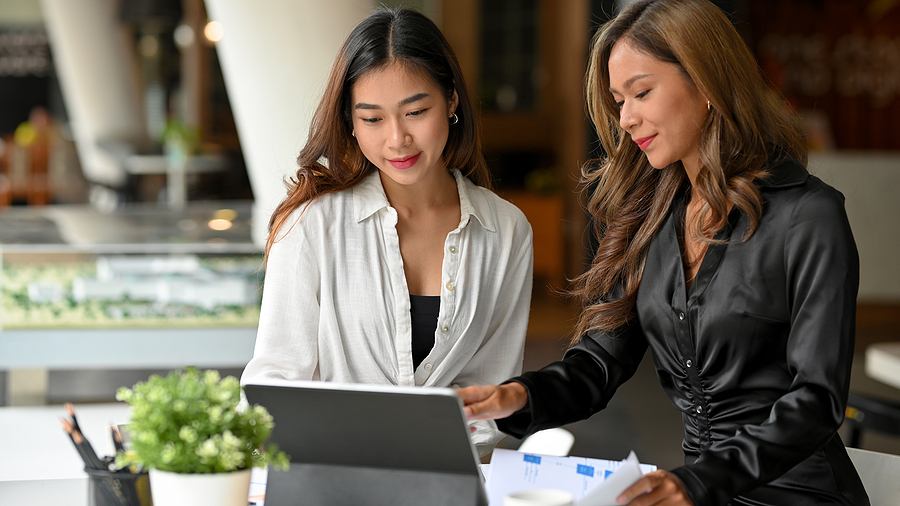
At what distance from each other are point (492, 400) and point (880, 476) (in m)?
0.79

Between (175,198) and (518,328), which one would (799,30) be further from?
(518,328)

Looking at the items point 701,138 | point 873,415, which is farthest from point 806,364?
point 873,415

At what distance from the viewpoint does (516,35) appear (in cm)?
988

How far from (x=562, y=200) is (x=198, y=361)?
5.72m

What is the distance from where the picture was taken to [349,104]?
6.12 ft

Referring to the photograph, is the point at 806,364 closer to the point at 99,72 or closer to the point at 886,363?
the point at 886,363

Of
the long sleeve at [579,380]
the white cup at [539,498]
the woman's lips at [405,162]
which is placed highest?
the woman's lips at [405,162]

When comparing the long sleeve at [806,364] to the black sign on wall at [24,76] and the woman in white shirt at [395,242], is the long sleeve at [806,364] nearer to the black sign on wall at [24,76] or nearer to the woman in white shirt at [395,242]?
the woman in white shirt at [395,242]

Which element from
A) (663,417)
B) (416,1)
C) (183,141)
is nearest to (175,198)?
(183,141)

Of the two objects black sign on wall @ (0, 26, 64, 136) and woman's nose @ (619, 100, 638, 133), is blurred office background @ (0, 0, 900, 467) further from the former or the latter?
woman's nose @ (619, 100, 638, 133)

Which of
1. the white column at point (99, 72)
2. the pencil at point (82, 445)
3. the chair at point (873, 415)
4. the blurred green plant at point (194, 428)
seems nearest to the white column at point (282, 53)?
the chair at point (873, 415)

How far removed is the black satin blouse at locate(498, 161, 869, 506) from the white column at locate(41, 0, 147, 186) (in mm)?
9336

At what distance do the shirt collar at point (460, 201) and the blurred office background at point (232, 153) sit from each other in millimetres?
436

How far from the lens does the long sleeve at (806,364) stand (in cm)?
130
